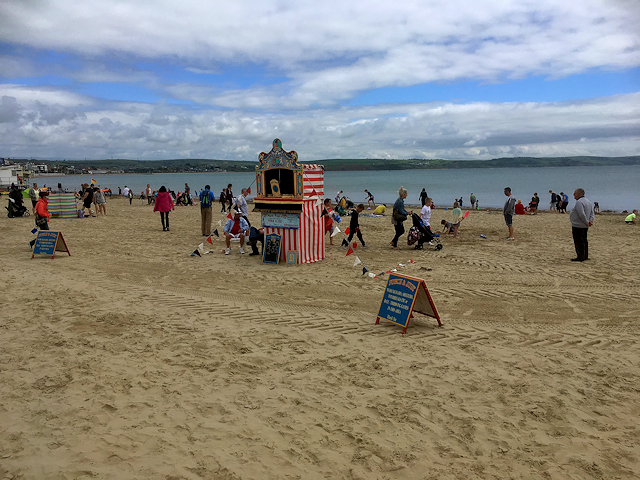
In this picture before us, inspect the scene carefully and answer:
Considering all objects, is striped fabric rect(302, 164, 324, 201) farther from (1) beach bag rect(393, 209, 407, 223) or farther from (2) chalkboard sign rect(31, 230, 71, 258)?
(2) chalkboard sign rect(31, 230, 71, 258)

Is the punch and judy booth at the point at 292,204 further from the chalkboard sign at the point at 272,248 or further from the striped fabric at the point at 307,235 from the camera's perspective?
the chalkboard sign at the point at 272,248

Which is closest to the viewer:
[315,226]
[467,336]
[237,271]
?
[467,336]

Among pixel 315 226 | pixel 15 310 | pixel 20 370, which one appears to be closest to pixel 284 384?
pixel 20 370

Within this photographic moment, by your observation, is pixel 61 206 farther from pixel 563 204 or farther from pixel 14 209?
pixel 563 204

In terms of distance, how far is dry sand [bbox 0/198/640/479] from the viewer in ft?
10.9

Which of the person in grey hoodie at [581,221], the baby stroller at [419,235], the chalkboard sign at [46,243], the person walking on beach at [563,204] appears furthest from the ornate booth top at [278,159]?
the person walking on beach at [563,204]

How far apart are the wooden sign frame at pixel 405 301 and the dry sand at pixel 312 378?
202 millimetres

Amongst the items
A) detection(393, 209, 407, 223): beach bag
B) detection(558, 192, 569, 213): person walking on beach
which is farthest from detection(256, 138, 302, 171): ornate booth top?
detection(558, 192, 569, 213): person walking on beach

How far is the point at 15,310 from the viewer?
6.55m

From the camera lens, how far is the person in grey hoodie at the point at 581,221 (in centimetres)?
979

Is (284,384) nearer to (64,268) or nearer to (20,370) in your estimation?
(20,370)

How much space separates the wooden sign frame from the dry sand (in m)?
0.20

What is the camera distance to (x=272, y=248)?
33.5ft

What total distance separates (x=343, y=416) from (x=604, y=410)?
2.40 meters
